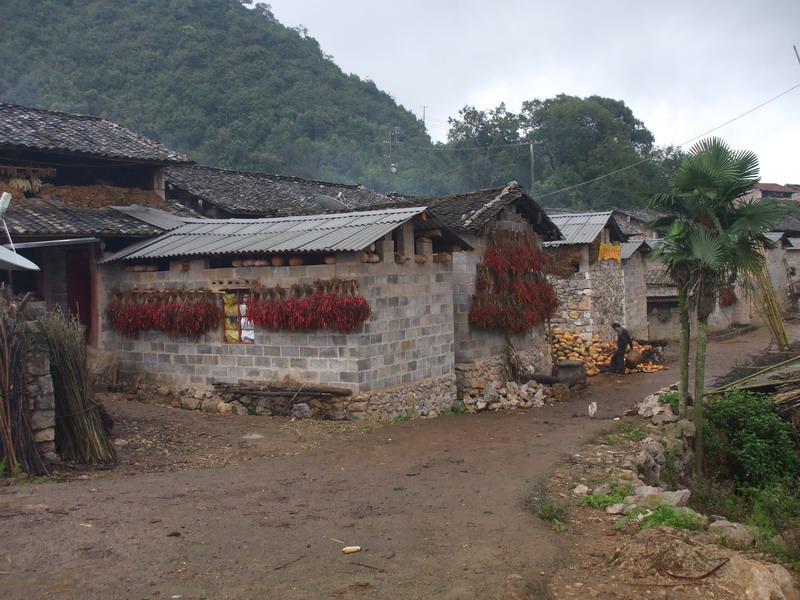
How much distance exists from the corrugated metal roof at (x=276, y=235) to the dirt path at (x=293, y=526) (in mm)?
3129

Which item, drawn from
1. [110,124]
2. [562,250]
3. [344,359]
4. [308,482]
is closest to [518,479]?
[308,482]

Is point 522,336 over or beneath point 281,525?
over

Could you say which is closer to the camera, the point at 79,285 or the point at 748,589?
the point at 748,589

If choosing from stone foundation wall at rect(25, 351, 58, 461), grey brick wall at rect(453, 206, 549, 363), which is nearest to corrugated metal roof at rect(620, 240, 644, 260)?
grey brick wall at rect(453, 206, 549, 363)

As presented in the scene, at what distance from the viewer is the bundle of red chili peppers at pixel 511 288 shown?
→ 15.0 meters

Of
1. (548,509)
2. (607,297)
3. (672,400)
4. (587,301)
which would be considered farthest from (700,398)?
(607,297)

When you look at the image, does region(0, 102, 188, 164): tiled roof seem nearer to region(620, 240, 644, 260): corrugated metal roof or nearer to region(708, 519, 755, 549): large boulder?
region(620, 240, 644, 260): corrugated metal roof

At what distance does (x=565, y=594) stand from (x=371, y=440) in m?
5.45

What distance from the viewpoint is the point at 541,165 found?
4872 centimetres

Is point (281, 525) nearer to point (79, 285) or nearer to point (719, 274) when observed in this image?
point (719, 274)

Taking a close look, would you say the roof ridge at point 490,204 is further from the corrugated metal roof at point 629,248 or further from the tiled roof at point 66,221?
the corrugated metal roof at point 629,248

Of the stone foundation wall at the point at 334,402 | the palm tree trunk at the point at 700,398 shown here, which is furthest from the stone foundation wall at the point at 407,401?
the palm tree trunk at the point at 700,398

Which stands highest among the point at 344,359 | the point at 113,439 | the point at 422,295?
the point at 422,295

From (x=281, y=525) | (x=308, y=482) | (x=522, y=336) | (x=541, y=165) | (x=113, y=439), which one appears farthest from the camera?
(x=541, y=165)
